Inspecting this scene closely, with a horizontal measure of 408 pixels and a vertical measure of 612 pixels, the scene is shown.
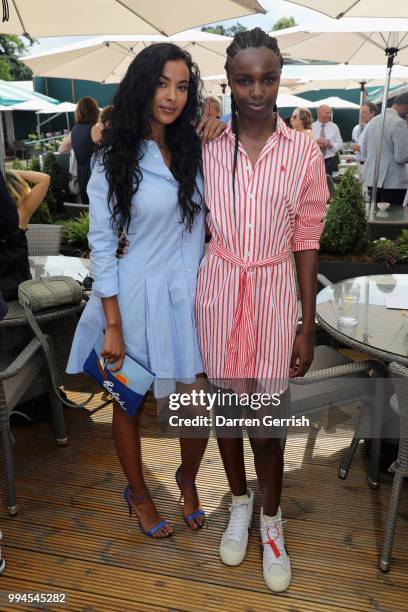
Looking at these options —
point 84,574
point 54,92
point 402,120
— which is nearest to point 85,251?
point 84,574

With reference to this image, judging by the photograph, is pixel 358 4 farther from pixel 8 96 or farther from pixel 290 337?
pixel 8 96

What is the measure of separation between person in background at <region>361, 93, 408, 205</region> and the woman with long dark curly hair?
4.45 m

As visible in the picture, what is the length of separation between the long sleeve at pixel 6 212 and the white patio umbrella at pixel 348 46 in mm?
3618

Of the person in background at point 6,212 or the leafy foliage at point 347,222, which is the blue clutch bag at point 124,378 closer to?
the person in background at point 6,212

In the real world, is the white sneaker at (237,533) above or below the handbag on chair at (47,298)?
below

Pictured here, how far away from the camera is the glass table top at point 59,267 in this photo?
3.10m

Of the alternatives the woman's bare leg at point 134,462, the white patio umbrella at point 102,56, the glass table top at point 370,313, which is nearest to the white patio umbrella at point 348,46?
the white patio umbrella at point 102,56

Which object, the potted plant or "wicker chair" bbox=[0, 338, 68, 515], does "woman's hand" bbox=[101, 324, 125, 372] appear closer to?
"wicker chair" bbox=[0, 338, 68, 515]

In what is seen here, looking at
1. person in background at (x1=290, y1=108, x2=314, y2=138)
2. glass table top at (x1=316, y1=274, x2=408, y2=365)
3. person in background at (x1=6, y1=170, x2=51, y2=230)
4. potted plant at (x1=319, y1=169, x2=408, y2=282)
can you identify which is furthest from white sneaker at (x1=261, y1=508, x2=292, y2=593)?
person in background at (x1=290, y1=108, x2=314, y2=138)

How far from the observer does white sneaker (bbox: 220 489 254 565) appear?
2037 mm

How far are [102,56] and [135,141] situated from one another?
239 inches

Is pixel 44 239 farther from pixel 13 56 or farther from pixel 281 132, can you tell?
pixel 13 56

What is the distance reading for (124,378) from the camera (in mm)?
1921

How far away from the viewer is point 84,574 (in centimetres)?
201
